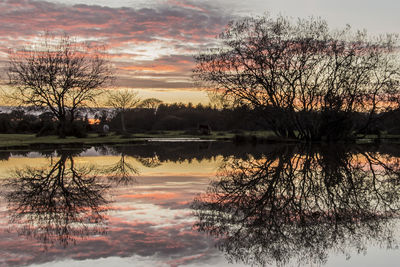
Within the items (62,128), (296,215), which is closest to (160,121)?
(62,128)

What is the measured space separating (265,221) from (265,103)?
3731 centimetres

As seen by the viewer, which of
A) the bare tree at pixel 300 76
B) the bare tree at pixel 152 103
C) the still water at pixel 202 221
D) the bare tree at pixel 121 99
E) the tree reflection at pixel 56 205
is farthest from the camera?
the bare tree at pixel 152 103

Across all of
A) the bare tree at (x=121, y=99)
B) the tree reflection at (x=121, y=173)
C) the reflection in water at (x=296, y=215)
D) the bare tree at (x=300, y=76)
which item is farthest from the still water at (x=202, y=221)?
the bare tree at (x=121, y=99)

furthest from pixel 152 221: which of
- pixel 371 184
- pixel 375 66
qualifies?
pixel 375 66

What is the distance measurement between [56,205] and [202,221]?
391 centimetres

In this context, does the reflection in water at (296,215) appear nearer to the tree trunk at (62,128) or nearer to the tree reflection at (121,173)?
the tree reflection at (121,173)

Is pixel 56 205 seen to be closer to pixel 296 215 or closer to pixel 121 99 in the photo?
pixel 296 215

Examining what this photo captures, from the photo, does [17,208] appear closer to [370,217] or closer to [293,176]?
[370,217]

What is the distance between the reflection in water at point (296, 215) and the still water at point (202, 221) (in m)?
0.02

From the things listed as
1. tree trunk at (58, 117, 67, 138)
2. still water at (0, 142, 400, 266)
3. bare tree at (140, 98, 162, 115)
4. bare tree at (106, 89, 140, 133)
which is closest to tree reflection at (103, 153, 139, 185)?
still water at (0, 142, 400, 266)

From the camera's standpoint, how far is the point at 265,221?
315 inches

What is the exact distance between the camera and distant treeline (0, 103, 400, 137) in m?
47.0

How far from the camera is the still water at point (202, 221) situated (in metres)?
6.11

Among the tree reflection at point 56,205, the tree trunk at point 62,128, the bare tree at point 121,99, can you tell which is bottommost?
the tree reflection at point 56,205
